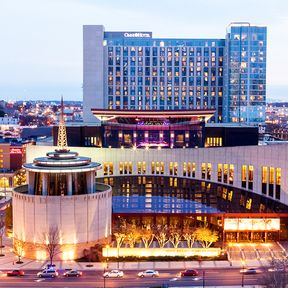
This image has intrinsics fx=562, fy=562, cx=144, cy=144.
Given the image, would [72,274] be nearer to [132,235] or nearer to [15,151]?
[132,235]

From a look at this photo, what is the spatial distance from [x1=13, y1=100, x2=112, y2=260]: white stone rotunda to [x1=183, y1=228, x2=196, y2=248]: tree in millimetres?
10147

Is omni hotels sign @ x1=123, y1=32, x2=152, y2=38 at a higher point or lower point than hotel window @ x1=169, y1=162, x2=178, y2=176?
higher

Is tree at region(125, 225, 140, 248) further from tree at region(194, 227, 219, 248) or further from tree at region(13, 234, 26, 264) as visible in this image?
tree at region(13, 234, 26, 264)

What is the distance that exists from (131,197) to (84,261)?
2227 cm

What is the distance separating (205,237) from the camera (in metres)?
69.4

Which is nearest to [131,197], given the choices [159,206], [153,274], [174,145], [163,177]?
[159,206]

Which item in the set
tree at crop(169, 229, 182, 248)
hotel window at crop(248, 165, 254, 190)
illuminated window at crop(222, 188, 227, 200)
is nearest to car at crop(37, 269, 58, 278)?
tree at crop(169, 229, 182, 248)

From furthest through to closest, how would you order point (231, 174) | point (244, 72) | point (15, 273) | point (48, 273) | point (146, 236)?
point (244, 72), point (231, 174), point (146, 236), point (15, 273), point (48, 273)

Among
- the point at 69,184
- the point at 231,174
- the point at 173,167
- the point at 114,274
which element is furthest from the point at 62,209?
the point at 173,167

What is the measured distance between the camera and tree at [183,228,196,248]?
70.2m

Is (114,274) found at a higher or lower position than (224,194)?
lower

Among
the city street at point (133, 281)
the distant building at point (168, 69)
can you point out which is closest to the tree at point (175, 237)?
the city street at point (133, 281)

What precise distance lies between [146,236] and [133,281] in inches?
422

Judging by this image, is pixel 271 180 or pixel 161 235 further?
pixel 271 180
